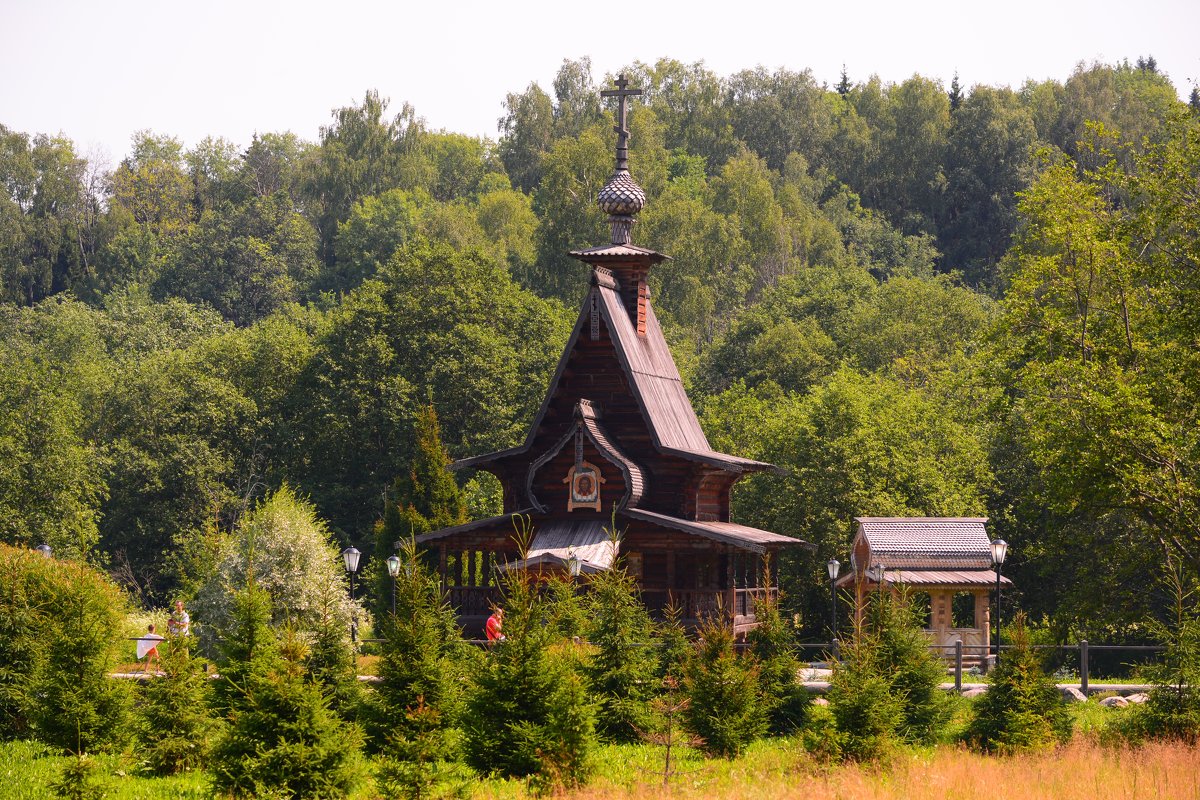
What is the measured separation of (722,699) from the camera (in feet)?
80.7

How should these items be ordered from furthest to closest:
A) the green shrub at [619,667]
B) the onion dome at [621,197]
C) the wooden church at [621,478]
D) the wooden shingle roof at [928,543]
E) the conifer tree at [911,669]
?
1. the onion dome at [621,197]
2. the wooden shingle roof at [928,543]
3. the wooden church at [621,478]
4. the conifer tree at [911,669]
5. the green shrub at [619,667]

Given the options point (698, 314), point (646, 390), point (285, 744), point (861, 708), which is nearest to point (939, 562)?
point (646, 390)

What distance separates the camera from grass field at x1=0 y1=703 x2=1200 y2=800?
20.3 m

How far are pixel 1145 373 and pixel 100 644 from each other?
70.2 ft

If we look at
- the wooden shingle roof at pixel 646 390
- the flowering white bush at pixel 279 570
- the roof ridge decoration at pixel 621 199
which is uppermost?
the roof ridge decoration at pixel 621 199

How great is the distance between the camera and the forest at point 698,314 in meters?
35.5

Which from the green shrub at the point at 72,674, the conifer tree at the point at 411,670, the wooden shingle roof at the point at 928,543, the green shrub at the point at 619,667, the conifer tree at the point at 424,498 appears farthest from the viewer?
the conifer tree at the point at 424,498

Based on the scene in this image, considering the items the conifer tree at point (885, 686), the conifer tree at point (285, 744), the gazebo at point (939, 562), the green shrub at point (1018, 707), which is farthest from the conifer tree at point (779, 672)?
the gazebo at point (939, 562)

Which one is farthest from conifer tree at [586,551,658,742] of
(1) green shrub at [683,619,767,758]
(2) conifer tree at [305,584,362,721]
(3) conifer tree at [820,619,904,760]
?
(2) conifer tree at [305,584,362,721]

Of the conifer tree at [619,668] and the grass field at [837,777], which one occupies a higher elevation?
the conifer tree at [619,668]

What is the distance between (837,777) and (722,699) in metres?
3.72

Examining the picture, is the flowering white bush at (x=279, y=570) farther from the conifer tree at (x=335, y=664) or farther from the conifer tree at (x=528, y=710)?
the conifer tree at (x=528, y=710)

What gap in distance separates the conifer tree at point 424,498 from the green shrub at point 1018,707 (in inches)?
941

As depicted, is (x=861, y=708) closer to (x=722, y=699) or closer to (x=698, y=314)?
(x=722, y=699)
